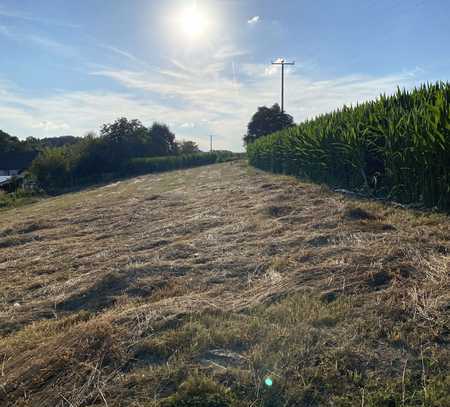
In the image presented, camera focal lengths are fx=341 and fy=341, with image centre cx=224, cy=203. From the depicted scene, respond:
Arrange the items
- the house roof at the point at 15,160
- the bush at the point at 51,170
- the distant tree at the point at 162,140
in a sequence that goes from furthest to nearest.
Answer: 1. the house roof at the point at 15,160
2. the distant tree at the point at 162,140
3. the bush at the point at 51,170

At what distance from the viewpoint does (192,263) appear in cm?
401

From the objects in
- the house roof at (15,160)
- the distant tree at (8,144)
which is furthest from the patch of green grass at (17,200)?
the distant tree at (8,144)

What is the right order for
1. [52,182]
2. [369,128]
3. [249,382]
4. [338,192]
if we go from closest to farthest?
[249,382] → [369,128] → [338,192] → [52,182]

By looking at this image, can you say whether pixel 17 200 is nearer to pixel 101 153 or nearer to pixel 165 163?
pixel 101 153

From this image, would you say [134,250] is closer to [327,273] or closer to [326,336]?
Answer: [327,273]

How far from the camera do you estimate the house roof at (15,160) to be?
2197 inches

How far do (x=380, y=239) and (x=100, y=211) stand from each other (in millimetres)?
7353

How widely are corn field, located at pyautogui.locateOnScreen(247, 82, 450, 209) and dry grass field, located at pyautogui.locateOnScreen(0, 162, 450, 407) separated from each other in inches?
33.6

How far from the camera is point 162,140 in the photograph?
47312 millimetres

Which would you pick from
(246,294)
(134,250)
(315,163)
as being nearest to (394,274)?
(246,294)

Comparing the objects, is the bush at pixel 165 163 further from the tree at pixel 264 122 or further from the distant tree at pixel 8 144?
the distant tree at pixel 8 144

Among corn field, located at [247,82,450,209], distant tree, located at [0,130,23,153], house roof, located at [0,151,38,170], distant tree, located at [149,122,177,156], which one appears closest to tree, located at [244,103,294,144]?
distant tree, located at [149,122,177,156]

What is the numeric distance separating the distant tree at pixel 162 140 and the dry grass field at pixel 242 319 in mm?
41498

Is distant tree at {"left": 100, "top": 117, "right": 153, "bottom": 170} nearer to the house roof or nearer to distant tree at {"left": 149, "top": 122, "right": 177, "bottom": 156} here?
distant tree at {"left": 149, "top": 122, "right": 177, "bottom": 156}
